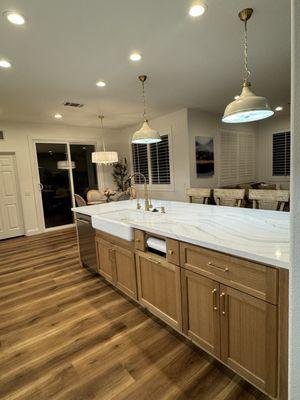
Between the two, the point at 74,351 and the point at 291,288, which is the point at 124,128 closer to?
the point at 74,351

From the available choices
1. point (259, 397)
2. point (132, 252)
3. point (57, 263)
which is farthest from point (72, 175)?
point (259, 397)

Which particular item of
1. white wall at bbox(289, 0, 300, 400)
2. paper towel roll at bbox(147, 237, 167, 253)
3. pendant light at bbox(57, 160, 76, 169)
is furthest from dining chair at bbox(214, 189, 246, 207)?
pendant light at bbox(57, 160, 76, 169)

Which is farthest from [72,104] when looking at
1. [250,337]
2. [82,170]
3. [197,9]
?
[250,337]

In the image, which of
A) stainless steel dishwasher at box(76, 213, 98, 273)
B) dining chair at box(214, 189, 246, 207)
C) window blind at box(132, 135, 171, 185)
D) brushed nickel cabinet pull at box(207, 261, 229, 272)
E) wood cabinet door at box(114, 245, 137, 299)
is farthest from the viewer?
window blind at box(132, 135, 171, 185)

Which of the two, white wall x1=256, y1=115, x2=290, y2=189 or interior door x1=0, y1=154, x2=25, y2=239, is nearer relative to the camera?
interior door x1=0, y1=154, x2=25, y2=239

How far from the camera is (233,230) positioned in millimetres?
1669

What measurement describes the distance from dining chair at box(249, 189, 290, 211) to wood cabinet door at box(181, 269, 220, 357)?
1.47 meters

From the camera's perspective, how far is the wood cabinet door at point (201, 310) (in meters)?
1.52

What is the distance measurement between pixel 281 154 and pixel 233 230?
6.19 m

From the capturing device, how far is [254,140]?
23.3 ft

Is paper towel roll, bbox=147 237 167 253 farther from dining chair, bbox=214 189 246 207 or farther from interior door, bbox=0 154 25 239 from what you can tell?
interior door, bbox=0 154 25 239

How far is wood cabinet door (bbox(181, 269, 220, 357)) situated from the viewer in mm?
1524

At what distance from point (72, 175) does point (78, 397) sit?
558cm

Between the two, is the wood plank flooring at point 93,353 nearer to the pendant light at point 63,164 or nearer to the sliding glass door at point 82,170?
the pendant light at point 63,164
